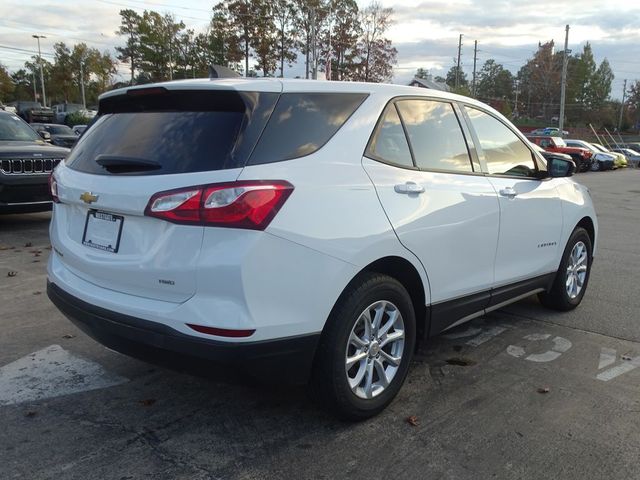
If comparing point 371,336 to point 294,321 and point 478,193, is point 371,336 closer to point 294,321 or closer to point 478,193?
point 294,321

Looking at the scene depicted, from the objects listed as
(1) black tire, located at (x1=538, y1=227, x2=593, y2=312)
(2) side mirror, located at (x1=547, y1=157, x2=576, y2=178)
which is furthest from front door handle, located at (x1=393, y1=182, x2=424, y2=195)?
(1) black tire, located at (x1=538, y1=227, x2=593, y2=312)

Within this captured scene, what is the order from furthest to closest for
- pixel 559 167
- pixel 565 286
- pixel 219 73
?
pixel 565 286 → pixel 559 167 → pixel 219 73

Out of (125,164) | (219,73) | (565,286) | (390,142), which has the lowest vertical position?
(565,286)

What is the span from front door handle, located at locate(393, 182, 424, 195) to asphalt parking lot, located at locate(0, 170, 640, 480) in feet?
4.16

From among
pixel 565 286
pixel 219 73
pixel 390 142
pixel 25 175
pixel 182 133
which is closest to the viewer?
pixel 182 133

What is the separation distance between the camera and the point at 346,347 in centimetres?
290

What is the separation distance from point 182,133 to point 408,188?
127cm

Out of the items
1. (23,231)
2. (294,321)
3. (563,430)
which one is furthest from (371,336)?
(23,231)

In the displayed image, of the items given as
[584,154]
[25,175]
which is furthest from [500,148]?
[584,154]

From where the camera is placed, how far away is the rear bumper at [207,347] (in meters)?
2.56

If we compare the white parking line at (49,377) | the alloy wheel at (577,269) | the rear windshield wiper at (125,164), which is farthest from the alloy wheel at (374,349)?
the alloy wheel at (577,269)

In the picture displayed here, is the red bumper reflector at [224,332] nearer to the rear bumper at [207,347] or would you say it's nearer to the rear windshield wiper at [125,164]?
the rear bumper at [207,347]

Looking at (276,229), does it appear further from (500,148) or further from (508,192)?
(500,148)

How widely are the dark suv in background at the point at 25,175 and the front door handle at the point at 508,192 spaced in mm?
6825
